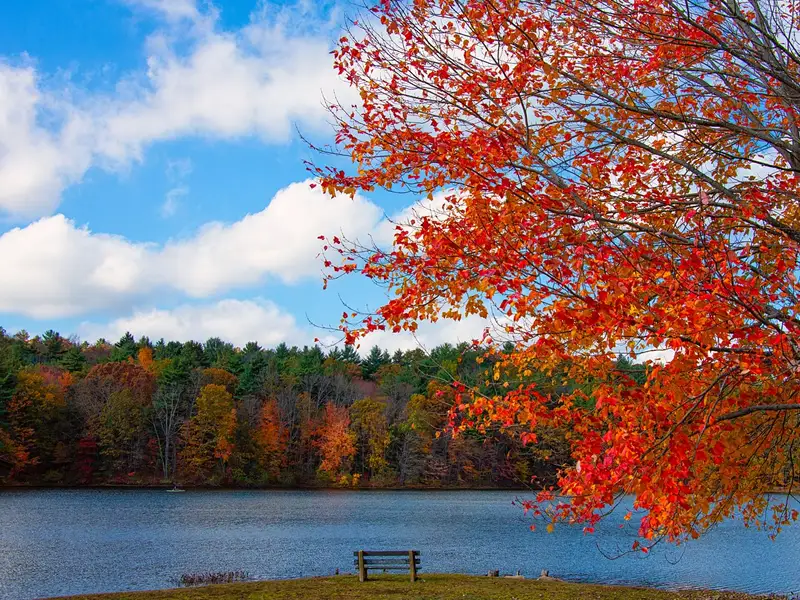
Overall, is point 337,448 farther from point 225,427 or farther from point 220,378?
point 220,378

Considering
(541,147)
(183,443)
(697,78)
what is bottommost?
(183,443)

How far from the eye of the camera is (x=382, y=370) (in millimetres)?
95062

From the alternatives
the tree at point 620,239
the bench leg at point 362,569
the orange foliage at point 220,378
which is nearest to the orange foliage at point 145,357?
the orange foliage at point 220,378

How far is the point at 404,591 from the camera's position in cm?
1588

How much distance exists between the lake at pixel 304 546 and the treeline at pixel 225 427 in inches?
655

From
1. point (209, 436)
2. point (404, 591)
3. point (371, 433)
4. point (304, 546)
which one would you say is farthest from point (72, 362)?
point (404, 591)

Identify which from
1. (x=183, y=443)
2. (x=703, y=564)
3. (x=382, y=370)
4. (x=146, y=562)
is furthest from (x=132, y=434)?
(x=703, y=564)

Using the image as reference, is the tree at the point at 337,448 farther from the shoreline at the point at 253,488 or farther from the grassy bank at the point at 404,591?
the grassy bank at the point at 404,591

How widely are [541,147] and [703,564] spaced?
25915 millimetres

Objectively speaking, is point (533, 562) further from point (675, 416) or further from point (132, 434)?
point (132, 434)

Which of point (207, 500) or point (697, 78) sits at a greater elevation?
point (697, 78)

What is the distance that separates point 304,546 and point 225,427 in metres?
44.2

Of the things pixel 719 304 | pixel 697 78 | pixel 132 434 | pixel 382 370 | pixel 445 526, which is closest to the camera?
pixel 719 304

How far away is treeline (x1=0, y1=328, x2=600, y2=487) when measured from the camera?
6319cm
